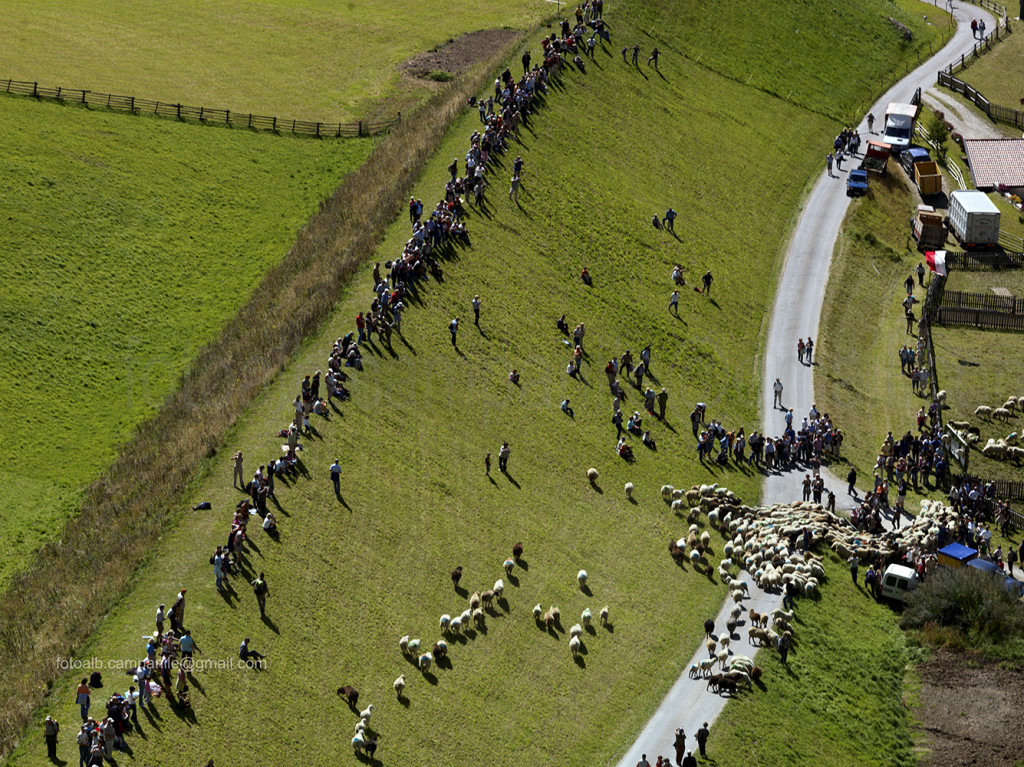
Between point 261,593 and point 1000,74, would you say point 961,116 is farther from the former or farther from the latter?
point 261,593

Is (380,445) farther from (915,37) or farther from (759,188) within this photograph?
(915,37)

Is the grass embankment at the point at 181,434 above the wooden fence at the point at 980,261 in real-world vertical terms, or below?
below

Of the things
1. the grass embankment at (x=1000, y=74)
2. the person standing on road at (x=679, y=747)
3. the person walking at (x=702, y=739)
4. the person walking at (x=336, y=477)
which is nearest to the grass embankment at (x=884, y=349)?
the person walking at (x=702, y=739)

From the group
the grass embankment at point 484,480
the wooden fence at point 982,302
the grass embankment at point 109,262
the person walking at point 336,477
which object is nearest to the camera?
the grass embankment at point 484,480

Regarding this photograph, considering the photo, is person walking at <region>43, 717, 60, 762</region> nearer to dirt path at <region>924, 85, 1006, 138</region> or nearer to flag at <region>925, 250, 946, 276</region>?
flag at <region>925, 250, 946, 276</region>

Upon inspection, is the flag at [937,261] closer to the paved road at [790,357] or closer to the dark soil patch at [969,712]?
the paved road at [790,357]
